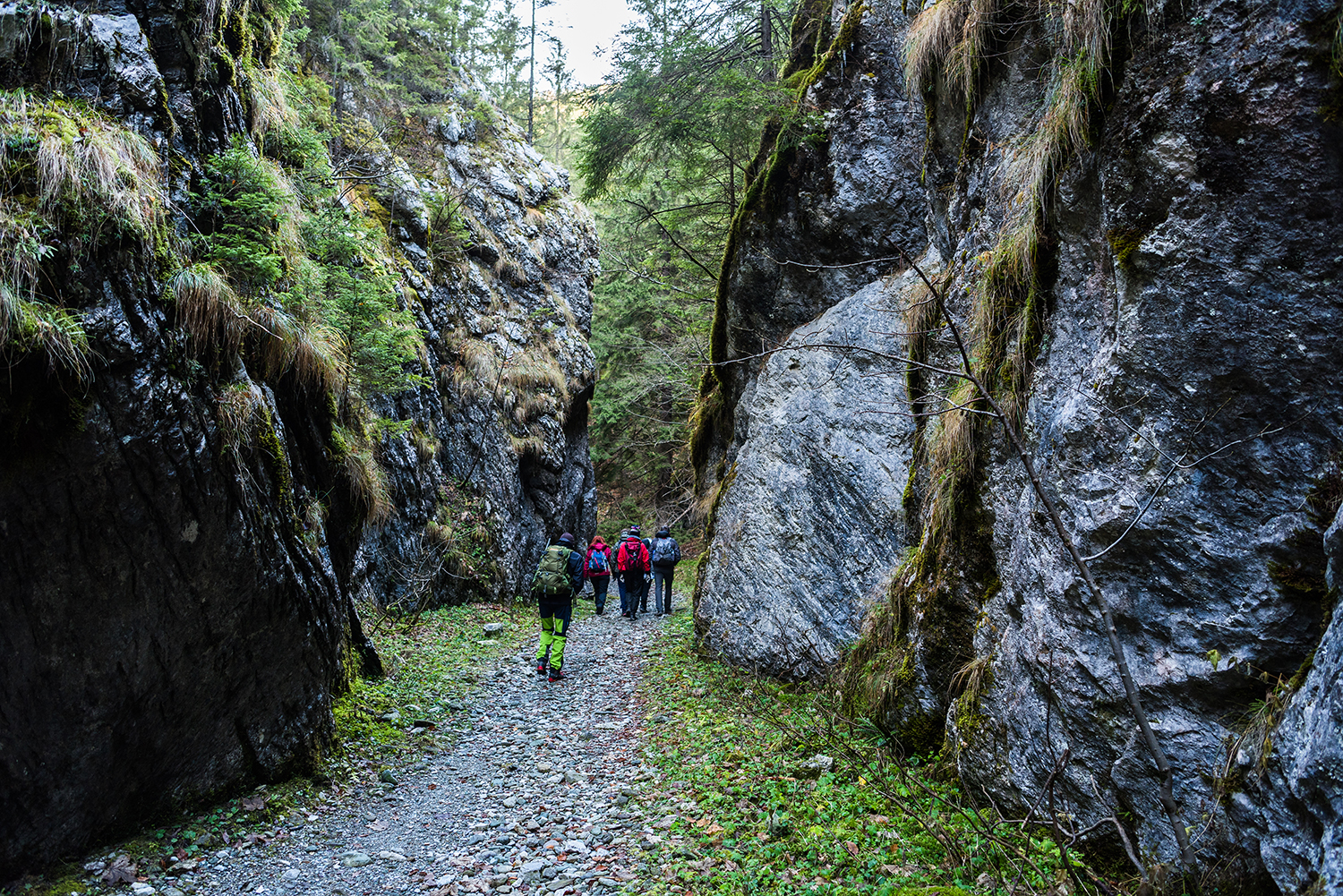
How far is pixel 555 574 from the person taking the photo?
31.8ft

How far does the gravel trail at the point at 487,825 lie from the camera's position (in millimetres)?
4613


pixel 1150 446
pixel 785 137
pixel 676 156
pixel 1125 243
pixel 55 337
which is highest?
pixel 676 156

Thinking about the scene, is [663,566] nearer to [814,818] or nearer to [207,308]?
[814,818]

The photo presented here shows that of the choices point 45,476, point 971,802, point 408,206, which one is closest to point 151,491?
point 45,476

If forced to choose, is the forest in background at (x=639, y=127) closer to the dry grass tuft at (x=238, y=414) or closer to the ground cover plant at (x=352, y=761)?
the dry grass tuft at (x=238, y=414)

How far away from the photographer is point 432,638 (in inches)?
468

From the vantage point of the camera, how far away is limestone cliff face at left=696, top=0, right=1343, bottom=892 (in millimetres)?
2951

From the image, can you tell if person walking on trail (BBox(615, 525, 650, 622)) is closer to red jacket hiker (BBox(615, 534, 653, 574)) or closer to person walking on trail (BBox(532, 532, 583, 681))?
red jacket hiker (BBox(615, 534, 653, 574))

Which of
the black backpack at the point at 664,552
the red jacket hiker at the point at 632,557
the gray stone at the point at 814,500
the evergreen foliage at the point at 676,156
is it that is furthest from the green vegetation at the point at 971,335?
the red jacket hiker at the point at 632,557

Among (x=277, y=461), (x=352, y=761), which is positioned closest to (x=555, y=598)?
(x=352, y=761)

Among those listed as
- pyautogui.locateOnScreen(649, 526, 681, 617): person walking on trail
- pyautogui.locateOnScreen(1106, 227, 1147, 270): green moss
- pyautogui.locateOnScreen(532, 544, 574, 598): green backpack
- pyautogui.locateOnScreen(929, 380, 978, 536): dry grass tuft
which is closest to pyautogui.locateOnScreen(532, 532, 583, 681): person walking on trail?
pyautogui.locateOnScreen(532, 544, 574, 598): green backpack

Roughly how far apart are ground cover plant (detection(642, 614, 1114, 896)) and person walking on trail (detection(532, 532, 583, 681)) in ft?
8.70

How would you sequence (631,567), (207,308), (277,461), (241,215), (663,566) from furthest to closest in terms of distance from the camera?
(663,566) < (631,567) < (277,461) < (241,215) < (207,308)

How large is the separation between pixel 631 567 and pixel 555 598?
20.6ft
